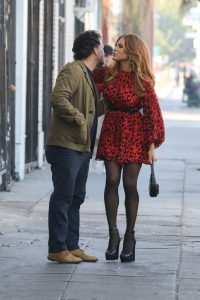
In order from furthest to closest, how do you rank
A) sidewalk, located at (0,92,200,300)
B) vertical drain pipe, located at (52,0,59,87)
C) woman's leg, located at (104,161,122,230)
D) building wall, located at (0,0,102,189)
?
vertical drain pipe, located at (52,0,59,87)
building wall, located at (0,0,102,189)
woman's leg, located at (104,161,122,230)
sidewalk, located at (0,92,200,300)

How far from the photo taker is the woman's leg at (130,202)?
346 inches

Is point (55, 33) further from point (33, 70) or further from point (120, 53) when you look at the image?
point (120, 53)

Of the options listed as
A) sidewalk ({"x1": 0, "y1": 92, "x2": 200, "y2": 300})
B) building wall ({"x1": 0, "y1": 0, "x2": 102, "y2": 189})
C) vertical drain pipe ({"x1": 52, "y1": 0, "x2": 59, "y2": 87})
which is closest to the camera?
sidewalk ({"x1": 0, "y1": 92, "x2": 200, "y2": 300})

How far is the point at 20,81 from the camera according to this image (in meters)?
15.1

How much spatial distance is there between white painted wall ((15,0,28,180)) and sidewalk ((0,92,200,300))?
0.39 metres

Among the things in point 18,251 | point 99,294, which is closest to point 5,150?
point 18,251

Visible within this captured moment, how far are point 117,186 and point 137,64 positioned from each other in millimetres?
991

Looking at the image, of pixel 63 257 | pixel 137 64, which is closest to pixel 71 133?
pixel 137 64

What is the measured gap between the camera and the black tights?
879cm

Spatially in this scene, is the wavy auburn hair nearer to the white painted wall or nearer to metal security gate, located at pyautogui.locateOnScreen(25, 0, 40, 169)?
the white painted wall

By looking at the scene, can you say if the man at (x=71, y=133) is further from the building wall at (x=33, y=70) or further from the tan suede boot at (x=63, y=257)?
the building wall at (x=33, y=70)

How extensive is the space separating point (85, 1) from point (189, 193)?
9624 mm

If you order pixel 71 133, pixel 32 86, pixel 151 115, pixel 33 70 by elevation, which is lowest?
pixel 32 86

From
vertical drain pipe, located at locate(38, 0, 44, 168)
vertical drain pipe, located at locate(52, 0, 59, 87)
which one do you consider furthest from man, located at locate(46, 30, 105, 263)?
vertical drain pipe, located at locate(52, 0, 59, 87)
